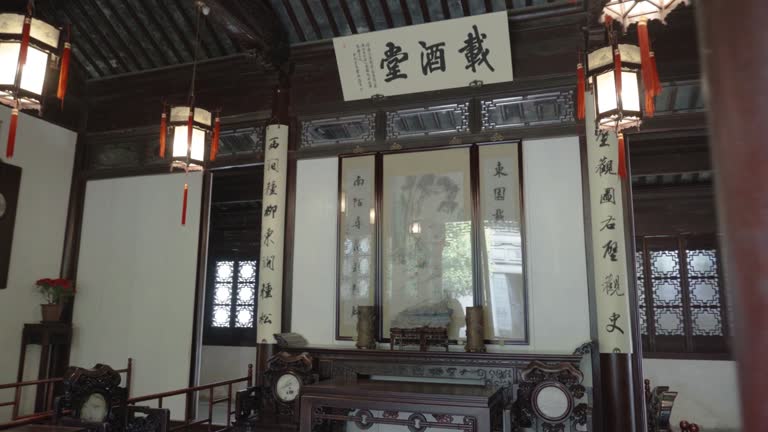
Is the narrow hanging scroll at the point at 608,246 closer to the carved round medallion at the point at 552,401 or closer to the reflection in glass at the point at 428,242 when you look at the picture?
the carved round medallion at the point at 552,401

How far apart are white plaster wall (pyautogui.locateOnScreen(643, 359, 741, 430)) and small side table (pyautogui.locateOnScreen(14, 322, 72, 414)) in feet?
19.7

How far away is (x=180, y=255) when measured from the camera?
4.89 metres

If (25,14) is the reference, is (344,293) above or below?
below

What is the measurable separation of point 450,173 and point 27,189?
3.81 metres

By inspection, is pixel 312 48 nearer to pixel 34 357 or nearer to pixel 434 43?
pixel 434 43

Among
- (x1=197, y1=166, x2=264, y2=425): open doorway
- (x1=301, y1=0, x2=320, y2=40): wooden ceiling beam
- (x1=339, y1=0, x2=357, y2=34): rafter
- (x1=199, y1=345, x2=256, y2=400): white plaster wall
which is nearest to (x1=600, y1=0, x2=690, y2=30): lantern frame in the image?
(x1=339, y1=0, x2=357, y2=34): rafter

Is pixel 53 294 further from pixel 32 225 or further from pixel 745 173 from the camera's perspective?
pixel 745 173

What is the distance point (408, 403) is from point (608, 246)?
161 centimetres

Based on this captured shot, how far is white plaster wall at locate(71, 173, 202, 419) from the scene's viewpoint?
4770 mm

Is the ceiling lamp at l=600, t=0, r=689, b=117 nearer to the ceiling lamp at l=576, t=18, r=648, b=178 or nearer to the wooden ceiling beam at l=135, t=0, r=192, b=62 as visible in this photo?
the ceiling lamp at l=576, t=18, r=648, b=178

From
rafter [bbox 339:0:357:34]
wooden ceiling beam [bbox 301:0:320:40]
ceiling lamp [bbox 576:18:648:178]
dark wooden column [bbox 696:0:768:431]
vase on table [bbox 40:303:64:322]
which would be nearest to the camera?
dark wooden column [bbox 696:0:768:431]

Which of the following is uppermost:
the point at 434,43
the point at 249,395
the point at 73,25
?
the point at 73,25

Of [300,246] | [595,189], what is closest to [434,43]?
[595,189]

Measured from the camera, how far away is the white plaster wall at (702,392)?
584 cm
